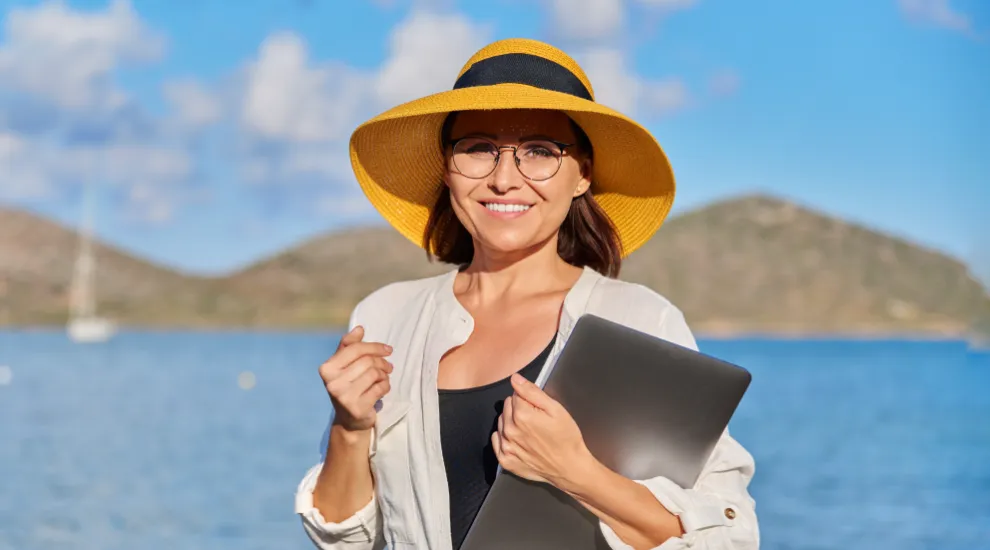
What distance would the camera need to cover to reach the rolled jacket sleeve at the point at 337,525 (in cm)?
199

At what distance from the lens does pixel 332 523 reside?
1.99m

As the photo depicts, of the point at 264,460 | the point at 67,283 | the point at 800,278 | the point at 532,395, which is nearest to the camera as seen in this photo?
the point at 532,395

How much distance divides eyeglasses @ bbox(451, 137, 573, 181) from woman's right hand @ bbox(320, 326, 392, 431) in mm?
366

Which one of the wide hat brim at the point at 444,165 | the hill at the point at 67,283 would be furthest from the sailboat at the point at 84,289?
the wide hat brim at the point at 444,165

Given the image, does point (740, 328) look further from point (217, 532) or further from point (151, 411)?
point (217, 532)

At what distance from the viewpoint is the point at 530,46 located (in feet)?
6.68

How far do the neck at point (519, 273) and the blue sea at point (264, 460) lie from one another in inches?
388

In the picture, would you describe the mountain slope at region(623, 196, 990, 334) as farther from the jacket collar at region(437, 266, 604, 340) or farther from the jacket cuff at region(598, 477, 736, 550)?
the jacket cuff at region(598, 477, 736, 550)

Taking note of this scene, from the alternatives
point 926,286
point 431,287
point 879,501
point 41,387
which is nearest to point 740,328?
point 926,286

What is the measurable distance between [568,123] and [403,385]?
558 millimetres

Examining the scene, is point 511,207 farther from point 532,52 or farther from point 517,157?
point 532,52

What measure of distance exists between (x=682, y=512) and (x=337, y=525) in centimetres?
62

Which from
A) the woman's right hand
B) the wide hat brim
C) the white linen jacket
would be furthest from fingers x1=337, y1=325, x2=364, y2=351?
the wide hat brim

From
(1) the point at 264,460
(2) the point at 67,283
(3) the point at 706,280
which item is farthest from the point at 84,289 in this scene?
(1) the point at 264,460
